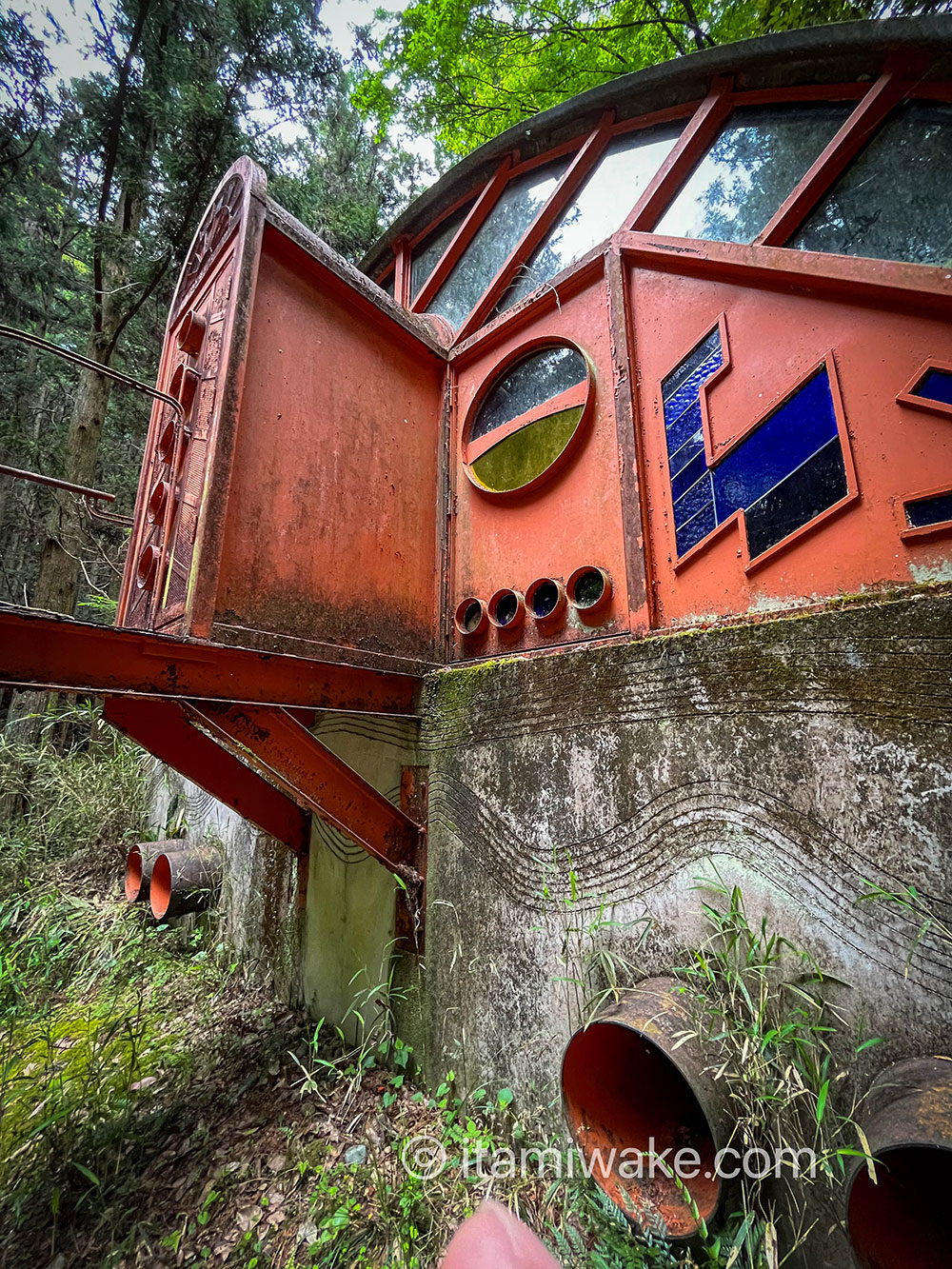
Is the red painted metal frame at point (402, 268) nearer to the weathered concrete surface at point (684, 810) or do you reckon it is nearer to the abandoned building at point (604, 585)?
the abandoned building at point (604, 585)

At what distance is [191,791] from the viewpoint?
569 centimetres

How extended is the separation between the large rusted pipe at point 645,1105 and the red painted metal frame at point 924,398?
2.38 meters

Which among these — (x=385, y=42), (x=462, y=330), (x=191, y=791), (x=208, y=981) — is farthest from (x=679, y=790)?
(x=385, y=42)

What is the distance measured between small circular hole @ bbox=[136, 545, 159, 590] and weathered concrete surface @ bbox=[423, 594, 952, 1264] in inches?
80.0

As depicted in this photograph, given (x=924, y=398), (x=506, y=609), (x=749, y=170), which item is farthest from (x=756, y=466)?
(x=749, y=170)

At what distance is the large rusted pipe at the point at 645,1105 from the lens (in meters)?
1.72

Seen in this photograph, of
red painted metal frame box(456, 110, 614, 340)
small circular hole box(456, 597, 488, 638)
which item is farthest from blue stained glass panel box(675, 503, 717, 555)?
red painted metal frame box(456, 110, 614, 340)

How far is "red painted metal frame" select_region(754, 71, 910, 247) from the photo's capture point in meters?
2.60

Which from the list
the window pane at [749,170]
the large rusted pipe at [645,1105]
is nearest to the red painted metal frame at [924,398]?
the window pane at [749,170]

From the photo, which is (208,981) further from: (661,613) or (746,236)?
(746,236)

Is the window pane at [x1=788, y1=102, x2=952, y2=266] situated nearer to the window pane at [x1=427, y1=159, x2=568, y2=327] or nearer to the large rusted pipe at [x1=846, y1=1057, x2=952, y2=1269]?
the window pane at [x1=427, y1=159, x2=568, y2=327]

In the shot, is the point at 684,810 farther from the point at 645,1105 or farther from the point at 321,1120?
the point at 321,1120

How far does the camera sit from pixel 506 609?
3402 mm

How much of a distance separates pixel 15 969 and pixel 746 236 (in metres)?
7.37
